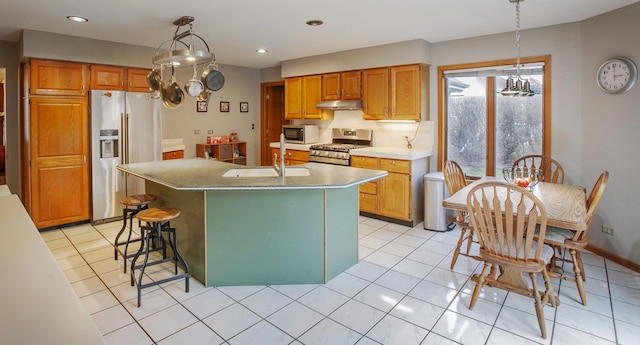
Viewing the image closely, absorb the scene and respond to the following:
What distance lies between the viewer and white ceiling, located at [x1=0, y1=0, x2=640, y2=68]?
134 inches

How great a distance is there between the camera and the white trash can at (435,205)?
4586mm

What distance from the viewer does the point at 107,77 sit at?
4.89m

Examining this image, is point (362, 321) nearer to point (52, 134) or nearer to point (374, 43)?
point (374, 43)

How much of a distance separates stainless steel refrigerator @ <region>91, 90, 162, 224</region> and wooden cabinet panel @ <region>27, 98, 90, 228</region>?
0.16 meters

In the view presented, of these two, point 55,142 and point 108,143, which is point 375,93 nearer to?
point 108,143

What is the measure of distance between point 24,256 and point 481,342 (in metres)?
2.42

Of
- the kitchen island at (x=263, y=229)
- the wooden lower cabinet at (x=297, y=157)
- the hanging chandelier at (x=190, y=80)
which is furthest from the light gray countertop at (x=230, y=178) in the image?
the wooden lower cabinet at (x=297, y=157)

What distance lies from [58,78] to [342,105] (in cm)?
367

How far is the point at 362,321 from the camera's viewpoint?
2551mm

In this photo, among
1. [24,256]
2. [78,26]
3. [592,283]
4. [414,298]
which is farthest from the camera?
[78,26]

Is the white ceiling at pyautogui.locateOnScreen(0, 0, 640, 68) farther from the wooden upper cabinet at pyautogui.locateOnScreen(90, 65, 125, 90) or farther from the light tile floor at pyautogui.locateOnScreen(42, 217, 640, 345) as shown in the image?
the light tile floor at pyautogui.locateOnScreen(42, 217, 640, 345)

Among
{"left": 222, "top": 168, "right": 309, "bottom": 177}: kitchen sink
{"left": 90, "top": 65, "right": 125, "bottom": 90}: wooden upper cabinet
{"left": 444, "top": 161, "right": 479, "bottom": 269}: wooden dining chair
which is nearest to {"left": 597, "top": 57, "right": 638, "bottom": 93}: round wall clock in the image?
{"left": 444, "top": 161, "right": 479, "bottom": 269}: wooden dining chair

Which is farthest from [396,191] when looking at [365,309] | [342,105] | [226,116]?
[226,116]

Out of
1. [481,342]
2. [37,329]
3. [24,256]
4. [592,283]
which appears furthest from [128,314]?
[592,283]
